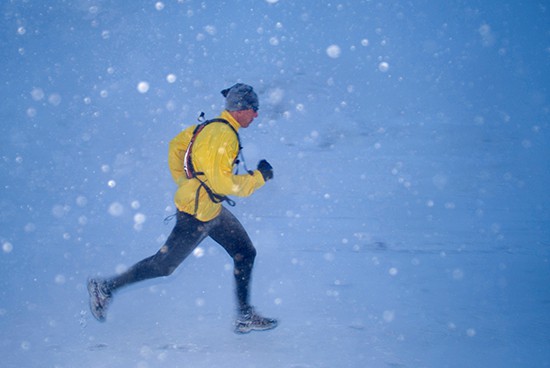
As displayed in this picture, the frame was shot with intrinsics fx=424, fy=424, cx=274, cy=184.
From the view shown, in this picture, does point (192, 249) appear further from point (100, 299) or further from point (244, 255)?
point (100, 299)

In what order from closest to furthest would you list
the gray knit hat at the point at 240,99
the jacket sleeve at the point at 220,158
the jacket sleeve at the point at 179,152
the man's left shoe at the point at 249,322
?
1. the jacket sleeve at the point at 220,158
2. the gray knit hat at the point at 240,99
3. the jacket sleeve at the point at 179,152
4. the man's left shoe at the point at 249,322

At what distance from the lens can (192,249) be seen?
2.53 metres

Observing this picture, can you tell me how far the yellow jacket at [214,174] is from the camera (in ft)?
7.50

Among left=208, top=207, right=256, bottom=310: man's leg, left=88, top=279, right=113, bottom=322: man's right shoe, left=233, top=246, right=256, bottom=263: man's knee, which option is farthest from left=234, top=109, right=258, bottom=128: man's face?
left=88, top=279, right=113, bottom=322: man's right shoe

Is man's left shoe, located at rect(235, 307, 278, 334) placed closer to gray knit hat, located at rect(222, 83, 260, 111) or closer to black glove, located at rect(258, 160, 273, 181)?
black glove, located at rect(258, 160, 273, 181)

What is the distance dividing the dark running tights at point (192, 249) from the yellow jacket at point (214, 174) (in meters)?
0.08

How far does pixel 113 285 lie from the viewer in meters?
2.63

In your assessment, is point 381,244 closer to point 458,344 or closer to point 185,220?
point 458,344

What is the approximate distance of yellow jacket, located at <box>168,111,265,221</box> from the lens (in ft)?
7.50

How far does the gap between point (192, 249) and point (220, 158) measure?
62 cm

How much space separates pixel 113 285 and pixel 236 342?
1015mm

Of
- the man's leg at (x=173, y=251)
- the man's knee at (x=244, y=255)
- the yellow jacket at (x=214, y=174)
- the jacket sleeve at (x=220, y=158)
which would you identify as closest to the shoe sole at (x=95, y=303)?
the man's leg at (x=173, y=251)

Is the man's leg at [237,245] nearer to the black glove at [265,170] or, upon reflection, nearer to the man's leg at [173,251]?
the man's leg at [173,251]

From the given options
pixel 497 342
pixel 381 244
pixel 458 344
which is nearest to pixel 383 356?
pixel 458 344
